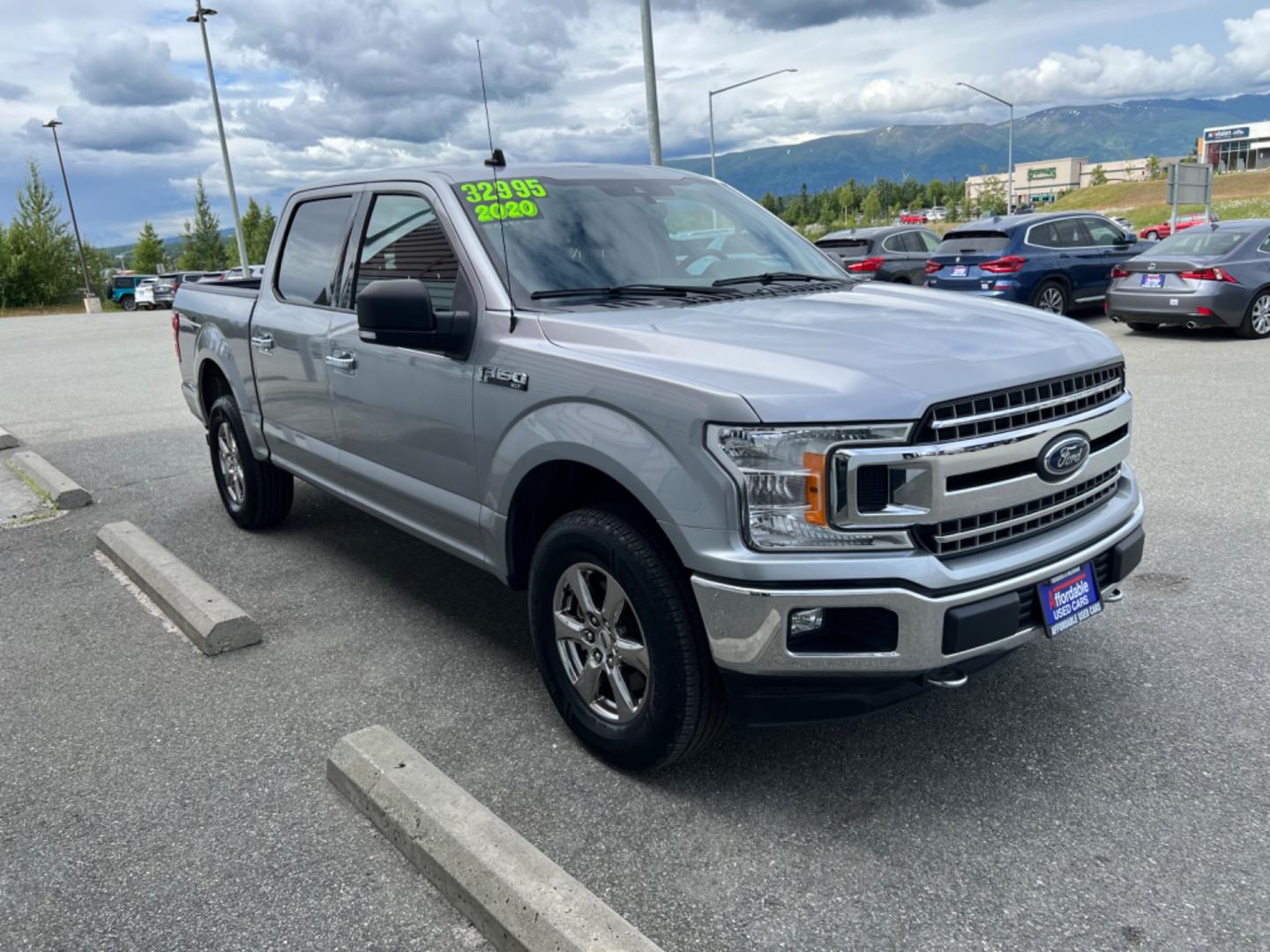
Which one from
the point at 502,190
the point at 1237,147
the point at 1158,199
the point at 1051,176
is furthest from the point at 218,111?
the point at 1051,176

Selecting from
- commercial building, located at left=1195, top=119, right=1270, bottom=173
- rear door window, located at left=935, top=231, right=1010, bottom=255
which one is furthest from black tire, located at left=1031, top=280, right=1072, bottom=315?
commercial building, located at left=1195, top=119, right=1270, bottom=173

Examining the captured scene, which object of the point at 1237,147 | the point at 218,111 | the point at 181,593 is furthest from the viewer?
the point at 1237,147

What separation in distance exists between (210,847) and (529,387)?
165 centimetres

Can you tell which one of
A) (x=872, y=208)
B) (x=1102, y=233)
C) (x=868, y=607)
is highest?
(x=1102, y=233)

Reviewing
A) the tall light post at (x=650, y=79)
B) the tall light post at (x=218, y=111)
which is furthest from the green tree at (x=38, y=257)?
the tall light post at (x=650, y=79)

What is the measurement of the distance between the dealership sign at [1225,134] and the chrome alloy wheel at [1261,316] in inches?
5941

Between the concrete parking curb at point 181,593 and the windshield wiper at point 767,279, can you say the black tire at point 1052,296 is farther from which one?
the concrete parking curb at point 181,593

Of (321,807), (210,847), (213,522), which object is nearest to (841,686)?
(321,807)

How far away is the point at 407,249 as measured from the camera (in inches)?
168

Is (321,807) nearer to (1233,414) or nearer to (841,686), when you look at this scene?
(841,686)

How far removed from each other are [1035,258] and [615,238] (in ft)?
38.9

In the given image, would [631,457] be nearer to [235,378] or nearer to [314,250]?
[314,250]

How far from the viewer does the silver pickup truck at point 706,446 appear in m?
2.71

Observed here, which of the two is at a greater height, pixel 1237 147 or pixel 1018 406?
pixel 1237 147
